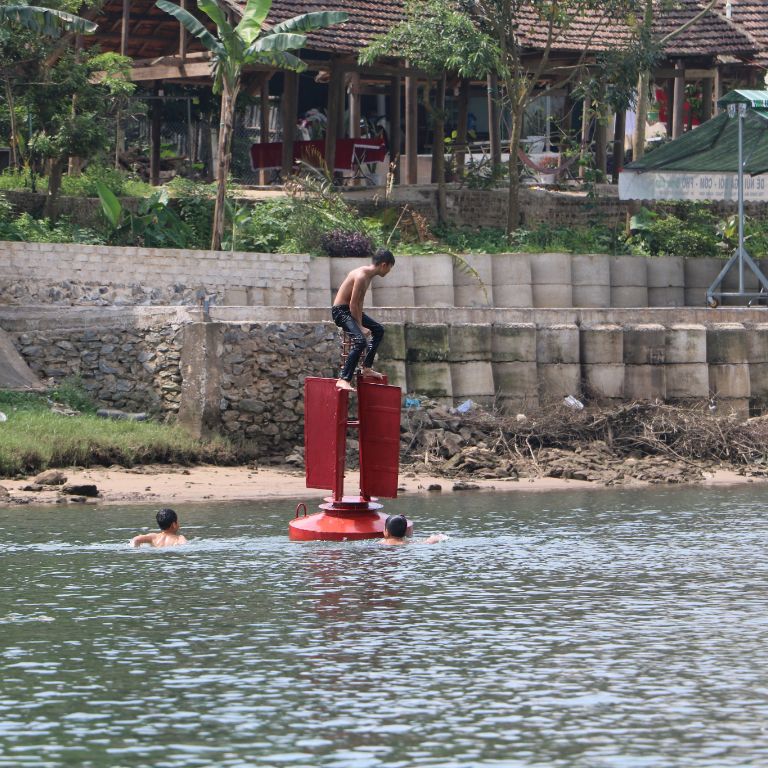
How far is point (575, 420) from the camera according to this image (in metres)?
22.9

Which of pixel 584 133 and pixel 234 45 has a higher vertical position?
pixel 234 45

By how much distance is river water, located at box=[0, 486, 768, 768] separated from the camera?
30.8 feet

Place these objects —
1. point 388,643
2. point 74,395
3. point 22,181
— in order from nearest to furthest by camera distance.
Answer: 1. point 388,643
2. point 74,395
3. point 22,181

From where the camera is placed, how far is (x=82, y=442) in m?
20.1

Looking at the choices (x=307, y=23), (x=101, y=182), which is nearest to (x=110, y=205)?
(x=101, y=182)

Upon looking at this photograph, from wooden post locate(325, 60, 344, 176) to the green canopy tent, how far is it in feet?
20.6

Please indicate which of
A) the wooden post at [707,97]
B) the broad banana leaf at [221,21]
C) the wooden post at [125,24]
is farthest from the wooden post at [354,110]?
the wooden post at [707,97]

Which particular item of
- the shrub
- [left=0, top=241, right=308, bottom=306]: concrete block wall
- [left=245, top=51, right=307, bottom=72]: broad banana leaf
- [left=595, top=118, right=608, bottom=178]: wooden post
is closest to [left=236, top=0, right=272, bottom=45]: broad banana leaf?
[left=245, top=51, right=307, bottom=72]: broad banana leaf

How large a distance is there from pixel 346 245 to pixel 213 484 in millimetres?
7024

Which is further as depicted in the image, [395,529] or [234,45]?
[234,45]

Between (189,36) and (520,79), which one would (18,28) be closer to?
(189,36)

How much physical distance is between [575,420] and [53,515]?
26.7 ft

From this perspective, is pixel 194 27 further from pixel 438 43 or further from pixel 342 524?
pixel 342 524

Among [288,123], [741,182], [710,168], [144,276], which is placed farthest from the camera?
[288,123]
